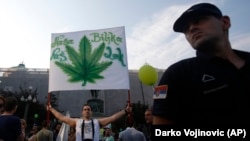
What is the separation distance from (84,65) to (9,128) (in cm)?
194

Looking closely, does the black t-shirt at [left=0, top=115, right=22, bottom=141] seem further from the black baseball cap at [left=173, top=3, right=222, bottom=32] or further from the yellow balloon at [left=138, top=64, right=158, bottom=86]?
the black baseball cap at [left=173, top=3, right=222, bottom=32]

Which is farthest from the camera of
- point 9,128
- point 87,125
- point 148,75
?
point 148,75

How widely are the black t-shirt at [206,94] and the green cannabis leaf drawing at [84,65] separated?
13.3 ft

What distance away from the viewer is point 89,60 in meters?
5.56

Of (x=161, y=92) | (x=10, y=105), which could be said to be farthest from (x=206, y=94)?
(x=10, y=105)

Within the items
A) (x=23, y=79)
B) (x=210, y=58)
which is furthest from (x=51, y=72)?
(x=23, y=79)

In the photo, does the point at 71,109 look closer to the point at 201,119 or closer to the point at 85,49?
the point at 85,49

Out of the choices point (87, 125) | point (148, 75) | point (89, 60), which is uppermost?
point (89, 60)

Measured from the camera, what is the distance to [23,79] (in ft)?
158

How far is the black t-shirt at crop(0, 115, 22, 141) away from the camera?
395 cm

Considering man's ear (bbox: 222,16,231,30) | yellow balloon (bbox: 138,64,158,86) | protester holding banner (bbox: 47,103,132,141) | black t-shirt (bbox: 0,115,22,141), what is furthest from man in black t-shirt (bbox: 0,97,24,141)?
man's ear (bbox: 222,16,231,30)

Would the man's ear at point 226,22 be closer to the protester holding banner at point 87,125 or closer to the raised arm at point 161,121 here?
the raised arm at point 161,121

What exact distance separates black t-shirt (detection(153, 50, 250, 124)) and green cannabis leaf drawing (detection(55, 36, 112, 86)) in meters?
4.04

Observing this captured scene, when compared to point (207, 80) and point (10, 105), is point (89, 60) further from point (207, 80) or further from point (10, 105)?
point (207, 80)
